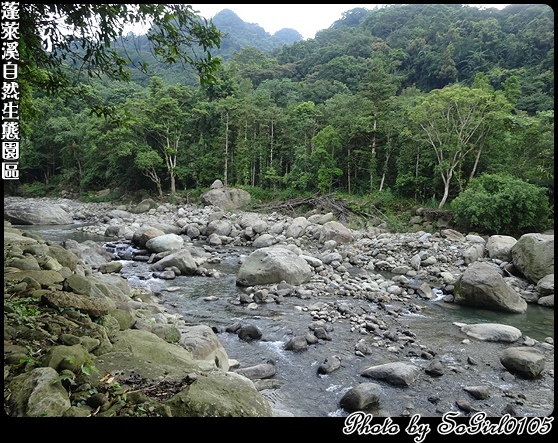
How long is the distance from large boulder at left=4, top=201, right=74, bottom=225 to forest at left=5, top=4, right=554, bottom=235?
15.7ft

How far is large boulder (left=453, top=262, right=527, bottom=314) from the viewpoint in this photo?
8484 mm

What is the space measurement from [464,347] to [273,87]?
141 ft

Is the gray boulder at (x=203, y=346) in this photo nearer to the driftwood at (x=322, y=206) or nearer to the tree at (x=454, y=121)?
the driftwood at (x=322, y=206)

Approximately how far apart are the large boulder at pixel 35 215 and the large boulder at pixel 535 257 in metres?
22.2

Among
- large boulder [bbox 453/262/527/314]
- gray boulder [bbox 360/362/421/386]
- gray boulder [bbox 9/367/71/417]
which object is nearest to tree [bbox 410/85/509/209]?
large boulder [bbox 453/262/527/314]

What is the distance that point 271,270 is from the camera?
32.6 ft

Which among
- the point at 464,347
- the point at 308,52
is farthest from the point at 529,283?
the point at 308,52

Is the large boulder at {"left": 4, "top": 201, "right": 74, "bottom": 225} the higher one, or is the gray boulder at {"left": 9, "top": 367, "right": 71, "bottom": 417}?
the gray boulder at {"left": 9, "top": 367, "right": 71, "bottom": 417}

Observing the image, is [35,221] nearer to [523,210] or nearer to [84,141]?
[84,141]

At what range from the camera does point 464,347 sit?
6484 millimetres

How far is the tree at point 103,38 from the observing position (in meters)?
3.00

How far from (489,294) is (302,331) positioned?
15.9 ft

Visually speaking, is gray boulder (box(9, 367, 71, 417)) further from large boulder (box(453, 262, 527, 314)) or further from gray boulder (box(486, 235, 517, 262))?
gray boulder (box(486, 235, 517, 262))

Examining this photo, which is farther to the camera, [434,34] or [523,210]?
[434,34]
